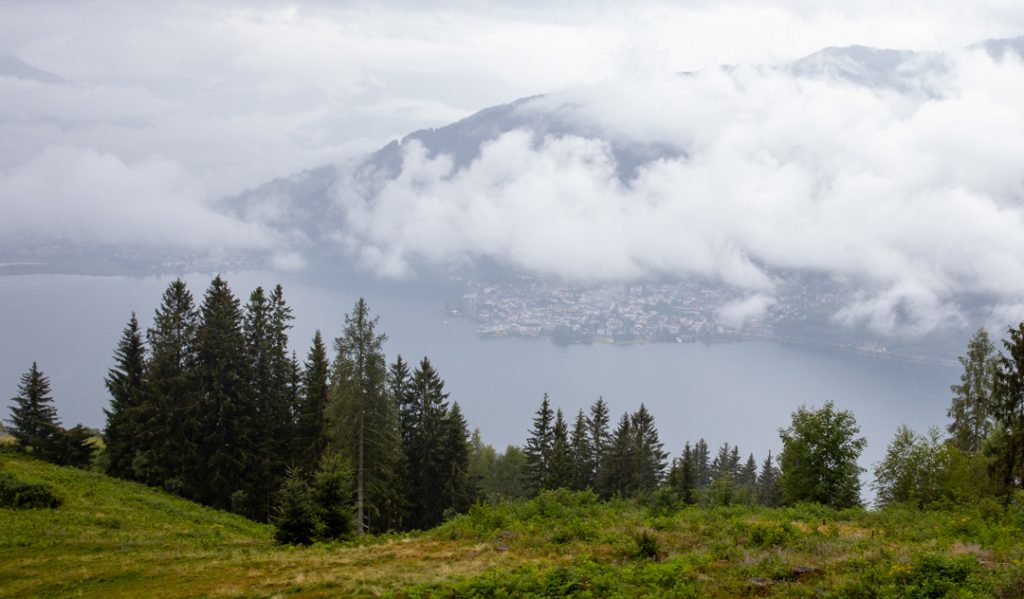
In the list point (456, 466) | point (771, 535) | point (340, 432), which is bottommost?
point (456, 466)

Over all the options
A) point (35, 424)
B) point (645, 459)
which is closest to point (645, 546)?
point (35, 424)

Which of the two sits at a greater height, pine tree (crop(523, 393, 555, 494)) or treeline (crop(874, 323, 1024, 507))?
treeline (crop(874, 323, 1024, 507))

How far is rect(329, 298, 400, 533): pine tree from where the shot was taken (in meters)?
32.6

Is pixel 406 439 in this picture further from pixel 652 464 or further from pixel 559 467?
pixel 652 464

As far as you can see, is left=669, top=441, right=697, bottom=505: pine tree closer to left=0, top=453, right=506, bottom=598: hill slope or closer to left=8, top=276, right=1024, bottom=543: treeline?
left=8, top=276, right=1024, bottom=543: treeline

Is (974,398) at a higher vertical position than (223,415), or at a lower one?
higher

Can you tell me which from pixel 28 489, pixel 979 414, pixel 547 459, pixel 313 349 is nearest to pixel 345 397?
pixel 313 349

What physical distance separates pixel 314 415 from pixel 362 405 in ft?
28.0

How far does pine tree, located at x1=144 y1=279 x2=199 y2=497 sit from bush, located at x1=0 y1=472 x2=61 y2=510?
35.6 feet

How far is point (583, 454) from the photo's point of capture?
5841cm

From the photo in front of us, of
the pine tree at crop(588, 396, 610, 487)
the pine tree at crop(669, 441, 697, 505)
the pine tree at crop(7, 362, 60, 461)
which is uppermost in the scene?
the pine tree at crop(7, 362, 60, 461)

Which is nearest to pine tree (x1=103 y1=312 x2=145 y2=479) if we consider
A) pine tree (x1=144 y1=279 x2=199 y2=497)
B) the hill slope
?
pine tree (x1=144 y1=279 x2=199 y2=497)

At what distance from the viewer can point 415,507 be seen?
145 ft

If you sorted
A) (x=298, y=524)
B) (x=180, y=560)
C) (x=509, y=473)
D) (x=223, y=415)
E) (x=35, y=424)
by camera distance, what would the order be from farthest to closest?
(x=509, y=473) < (x=223, y=415) < (x=35, y=424) < (x=298, y=524) < (x=180, y=560)
